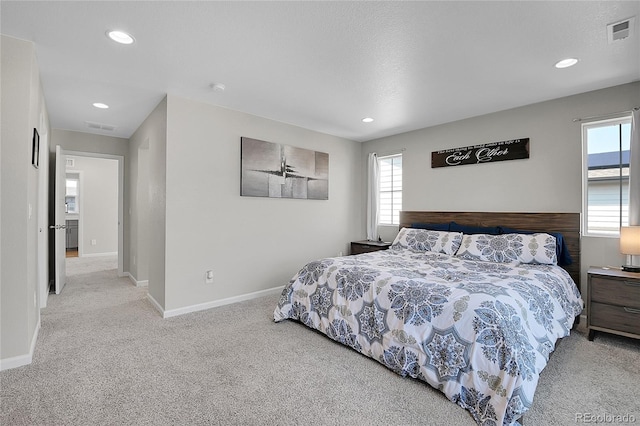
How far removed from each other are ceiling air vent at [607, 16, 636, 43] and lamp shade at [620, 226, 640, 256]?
1.65 metres

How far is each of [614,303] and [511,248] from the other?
2.91 ft

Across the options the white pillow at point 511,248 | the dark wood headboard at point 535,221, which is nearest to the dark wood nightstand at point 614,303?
the white pillow at point 511,248

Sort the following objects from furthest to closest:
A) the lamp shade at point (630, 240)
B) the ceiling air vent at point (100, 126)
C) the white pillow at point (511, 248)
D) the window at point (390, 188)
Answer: the window at point (390, 188), the ceiling air vent at point (100, 126), the white pillow at point (511, 248), the lamp shade at point (630, 240)

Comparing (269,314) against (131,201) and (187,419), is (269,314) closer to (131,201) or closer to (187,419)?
(187,419)

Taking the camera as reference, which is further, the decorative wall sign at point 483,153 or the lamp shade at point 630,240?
the decorative wall sign at point 483,153

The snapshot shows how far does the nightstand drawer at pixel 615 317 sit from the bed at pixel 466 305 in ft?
0.53

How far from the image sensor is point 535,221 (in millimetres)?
3545

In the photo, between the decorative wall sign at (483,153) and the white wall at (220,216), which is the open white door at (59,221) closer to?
the white wall at (220,216)

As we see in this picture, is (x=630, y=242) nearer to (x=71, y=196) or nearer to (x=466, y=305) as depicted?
(x=466, y=305)

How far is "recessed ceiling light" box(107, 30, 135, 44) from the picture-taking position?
2.18 meters

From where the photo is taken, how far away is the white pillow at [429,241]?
3.75 meters

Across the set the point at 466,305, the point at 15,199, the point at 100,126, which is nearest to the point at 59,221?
the point at 100,126

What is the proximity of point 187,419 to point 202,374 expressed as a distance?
480mm

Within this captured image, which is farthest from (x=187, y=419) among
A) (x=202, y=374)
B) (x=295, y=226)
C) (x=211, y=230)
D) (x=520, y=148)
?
(x=520, y=148)
